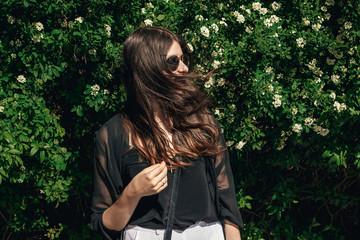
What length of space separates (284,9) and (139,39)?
1.54m

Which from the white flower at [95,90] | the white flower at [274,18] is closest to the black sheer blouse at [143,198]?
the white flower at [95,90]

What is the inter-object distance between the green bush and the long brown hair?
75 centimetres

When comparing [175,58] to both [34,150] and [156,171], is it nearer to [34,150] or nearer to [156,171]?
[156,171]

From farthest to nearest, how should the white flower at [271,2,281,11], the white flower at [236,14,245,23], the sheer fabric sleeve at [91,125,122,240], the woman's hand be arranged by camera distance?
1. the white flower at [271,2,281,11]
2. the white flower at [236,14,245,23]
3. the sheer fabric sleeve at [91,125,122,240]
4. the woman's hand

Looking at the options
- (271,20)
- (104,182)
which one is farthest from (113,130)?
(271,20)

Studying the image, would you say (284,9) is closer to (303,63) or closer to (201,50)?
(303,63)

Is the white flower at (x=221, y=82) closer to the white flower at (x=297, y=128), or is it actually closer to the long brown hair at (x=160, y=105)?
the white flower at (x=297, y=128)

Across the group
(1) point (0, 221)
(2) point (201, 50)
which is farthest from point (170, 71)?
(1) point (0, 221)

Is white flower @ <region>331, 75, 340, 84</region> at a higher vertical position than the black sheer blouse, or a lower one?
higher

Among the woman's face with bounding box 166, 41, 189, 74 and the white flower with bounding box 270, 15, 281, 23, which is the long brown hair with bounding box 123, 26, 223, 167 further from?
the white flower with bounding box 270, 15, 281, 23

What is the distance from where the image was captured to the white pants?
4.88ft

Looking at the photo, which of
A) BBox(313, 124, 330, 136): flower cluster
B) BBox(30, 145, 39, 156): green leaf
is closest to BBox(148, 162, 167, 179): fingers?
BBox(30, 145, 39, 156): green leaf

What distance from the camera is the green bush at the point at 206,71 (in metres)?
2.43

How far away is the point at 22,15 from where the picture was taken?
2.48 m
